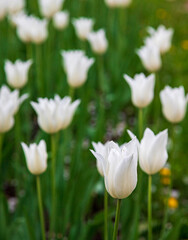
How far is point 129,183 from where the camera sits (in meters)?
1.23

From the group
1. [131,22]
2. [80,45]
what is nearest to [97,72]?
[80,45]

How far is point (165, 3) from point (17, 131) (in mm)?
4865

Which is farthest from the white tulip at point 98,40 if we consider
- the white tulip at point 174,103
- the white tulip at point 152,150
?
the white tulip at point 152,150

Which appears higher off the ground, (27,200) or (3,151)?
(3,151)

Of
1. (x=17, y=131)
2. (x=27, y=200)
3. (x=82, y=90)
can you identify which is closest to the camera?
(x=27, y=200)

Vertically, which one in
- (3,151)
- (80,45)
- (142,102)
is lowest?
(3,151)

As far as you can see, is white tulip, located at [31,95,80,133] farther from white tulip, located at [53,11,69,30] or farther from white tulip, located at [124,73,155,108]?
white tulip, located at [53,11,69,30]

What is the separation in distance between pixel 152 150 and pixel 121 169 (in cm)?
27

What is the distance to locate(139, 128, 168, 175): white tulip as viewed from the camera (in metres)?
1.41

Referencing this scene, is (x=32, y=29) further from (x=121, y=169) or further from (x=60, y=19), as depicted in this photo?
(x=121, y=169)

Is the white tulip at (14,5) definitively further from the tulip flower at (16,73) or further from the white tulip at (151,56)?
the white tulip at (151,56)

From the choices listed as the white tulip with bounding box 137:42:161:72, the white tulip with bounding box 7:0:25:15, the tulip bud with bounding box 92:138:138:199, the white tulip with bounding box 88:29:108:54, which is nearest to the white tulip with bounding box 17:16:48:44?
the white tulip with bounding box 88:29:108:54

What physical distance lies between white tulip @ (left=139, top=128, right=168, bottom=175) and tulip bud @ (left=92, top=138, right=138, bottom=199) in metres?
0.18

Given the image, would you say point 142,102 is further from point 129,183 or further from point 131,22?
point 131,22
